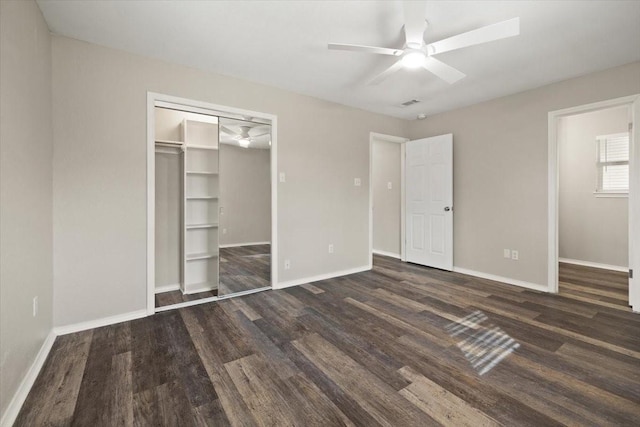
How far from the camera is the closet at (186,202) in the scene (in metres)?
3.38

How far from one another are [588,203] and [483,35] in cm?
443

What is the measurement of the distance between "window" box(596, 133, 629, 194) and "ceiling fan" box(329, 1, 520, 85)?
151 inches

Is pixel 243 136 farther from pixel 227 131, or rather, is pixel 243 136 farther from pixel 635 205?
pixel 635 205

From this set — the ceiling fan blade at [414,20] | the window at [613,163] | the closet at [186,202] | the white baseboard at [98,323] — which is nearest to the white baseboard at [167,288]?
the closet at [186,202]

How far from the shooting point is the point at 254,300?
3213 millimetres

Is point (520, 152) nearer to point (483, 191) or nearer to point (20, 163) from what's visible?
point (483, 191)

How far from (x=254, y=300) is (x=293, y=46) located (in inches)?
103

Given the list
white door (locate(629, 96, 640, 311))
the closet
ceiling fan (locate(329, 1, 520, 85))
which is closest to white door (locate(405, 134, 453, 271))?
white door (locate(629, 96, 640, 311))

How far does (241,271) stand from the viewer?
12.0ft

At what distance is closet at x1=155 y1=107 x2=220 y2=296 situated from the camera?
3375 mm

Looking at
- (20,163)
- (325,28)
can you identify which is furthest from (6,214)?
(325,28)

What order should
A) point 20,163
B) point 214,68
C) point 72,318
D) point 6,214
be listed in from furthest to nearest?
point 214,68, point 72,318, point 20,163, point 6,214

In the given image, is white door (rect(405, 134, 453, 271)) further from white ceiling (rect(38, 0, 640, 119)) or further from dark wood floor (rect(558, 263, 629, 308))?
dark wood floor (rect(558, 263, 629, 308))

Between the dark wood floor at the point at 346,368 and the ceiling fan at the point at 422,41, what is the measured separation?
7.32 feet
